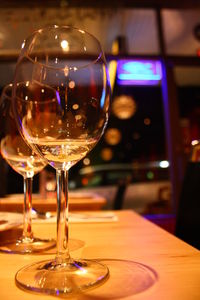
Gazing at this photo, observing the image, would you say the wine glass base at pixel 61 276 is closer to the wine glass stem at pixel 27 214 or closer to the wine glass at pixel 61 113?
the wine glass at pixel 61 113

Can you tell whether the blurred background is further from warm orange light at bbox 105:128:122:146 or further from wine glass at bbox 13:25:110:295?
wine glass at bbox 13:25:110:295

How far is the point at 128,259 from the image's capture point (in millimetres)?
492

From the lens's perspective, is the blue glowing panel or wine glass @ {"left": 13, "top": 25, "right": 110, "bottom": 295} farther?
the blue glowing panel

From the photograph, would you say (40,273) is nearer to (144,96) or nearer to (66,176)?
(66,176)

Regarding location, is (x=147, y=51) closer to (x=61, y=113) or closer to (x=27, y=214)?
(x=27, y=214)

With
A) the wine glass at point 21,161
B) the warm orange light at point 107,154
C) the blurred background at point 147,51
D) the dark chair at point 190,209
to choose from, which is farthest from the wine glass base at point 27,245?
the warm orange light at point 107,154

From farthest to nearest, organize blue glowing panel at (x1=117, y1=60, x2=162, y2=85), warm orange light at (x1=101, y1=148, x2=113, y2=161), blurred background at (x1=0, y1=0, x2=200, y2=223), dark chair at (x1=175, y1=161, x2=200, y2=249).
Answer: warm orange light at (x1=101, y1=148, x2=113, y2=161) < blue glowing panel at (x1=117, y1=60, x2=162, y2=85) < blurred background at (x1=0, y1=0, x2=200, y2=223) < dark chair at (x1=175, y1=161, x2=200, y2=249)

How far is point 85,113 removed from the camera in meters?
0.42

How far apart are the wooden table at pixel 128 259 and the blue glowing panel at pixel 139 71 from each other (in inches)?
145

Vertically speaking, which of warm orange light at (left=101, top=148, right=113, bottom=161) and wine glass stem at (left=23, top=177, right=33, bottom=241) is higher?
warm orange light at (left=101, top=148, right=113, bottom=161)

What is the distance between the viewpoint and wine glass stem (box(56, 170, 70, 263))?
423 mm

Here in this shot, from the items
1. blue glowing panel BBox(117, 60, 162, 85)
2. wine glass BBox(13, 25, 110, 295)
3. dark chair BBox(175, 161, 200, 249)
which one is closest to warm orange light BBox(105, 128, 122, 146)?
blue glowing panel BBox(117, 60, 162, 85)

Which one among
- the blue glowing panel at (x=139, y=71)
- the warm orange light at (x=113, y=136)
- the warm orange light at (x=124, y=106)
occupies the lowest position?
the warm orange light at (x=113, y=136)

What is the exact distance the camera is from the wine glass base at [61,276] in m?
0.37
